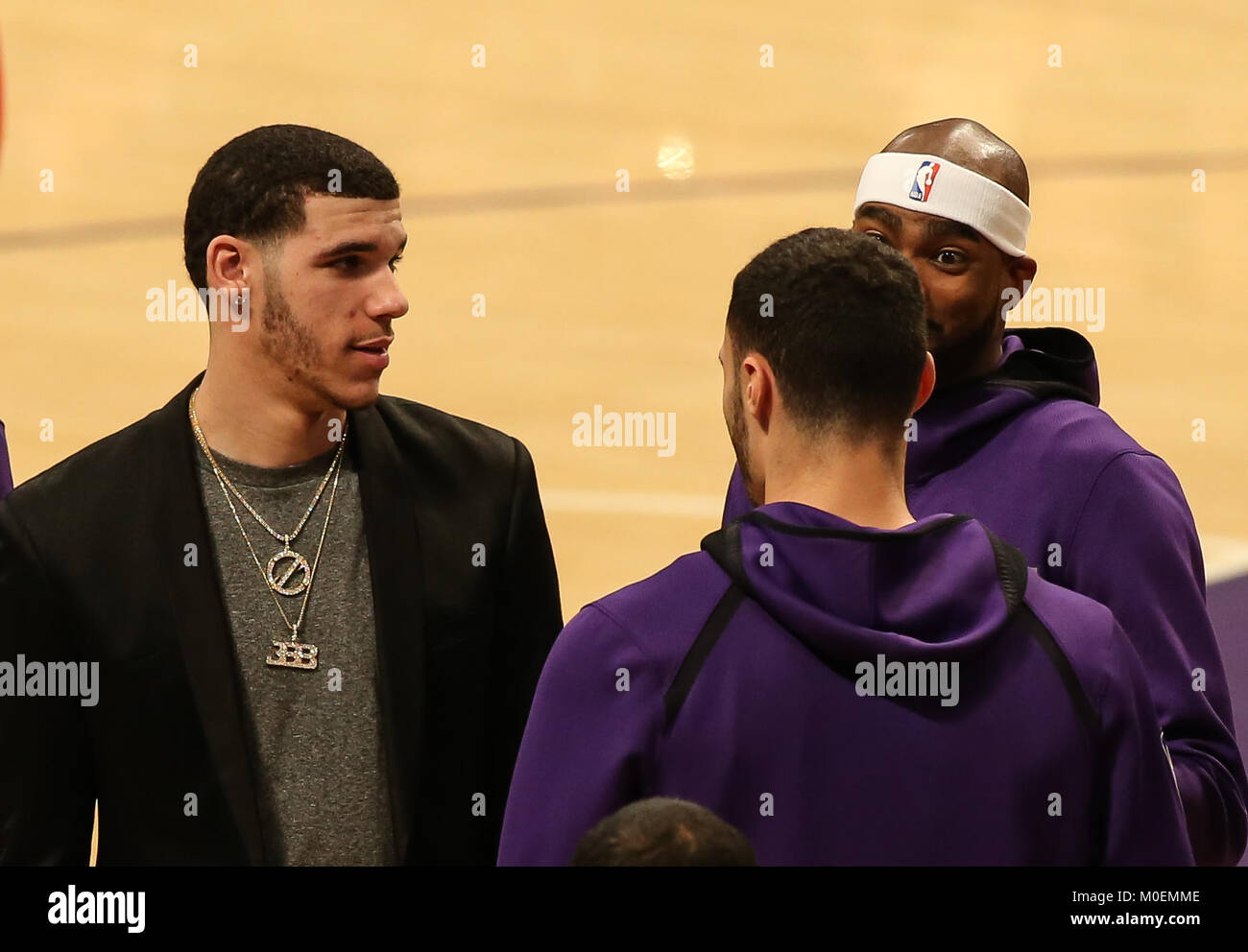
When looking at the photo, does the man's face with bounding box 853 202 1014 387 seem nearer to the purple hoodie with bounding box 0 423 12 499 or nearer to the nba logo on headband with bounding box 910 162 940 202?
the nba logo on headband with bounding box 910 162 940 202

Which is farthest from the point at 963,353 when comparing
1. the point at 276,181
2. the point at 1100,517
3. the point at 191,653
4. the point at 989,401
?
the point at 191,653

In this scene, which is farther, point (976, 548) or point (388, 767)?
point (388, 767)

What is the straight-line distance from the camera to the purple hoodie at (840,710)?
2.07m

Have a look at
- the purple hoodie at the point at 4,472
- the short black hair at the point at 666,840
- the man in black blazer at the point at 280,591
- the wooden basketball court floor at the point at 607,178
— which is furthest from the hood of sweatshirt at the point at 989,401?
the wooden basketball court floor at the point at 607,178

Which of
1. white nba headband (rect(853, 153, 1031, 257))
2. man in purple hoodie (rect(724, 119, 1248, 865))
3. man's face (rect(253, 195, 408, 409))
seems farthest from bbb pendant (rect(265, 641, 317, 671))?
white nba headband (rect(853, 153, 1031, 257))

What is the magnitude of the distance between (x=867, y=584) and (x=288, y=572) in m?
1.00

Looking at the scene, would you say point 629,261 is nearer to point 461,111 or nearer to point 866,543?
point 461,111

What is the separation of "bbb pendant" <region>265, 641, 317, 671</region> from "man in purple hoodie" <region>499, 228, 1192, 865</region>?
64cm

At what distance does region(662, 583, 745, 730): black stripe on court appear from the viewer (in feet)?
6.82

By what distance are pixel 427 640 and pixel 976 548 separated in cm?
93

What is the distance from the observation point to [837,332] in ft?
7.26
